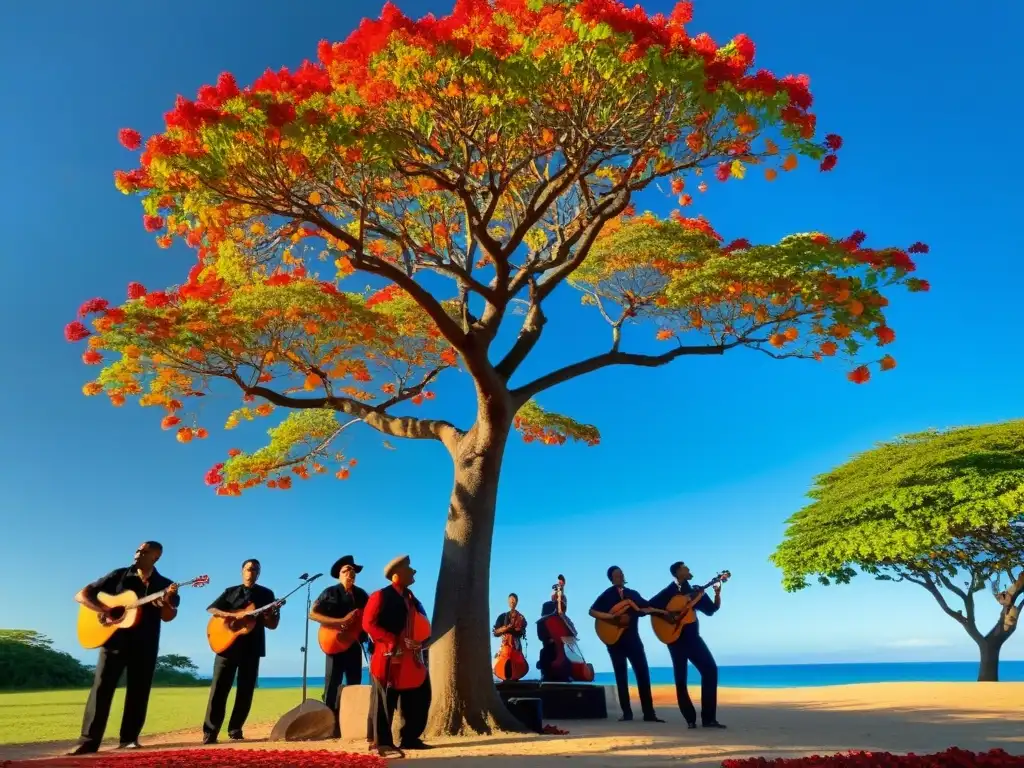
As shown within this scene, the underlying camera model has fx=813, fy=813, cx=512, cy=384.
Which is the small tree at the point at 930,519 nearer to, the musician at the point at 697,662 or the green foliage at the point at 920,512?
the green foliage at the point at 920,512

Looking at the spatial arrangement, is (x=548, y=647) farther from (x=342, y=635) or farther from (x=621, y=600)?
(x=342, y=635)

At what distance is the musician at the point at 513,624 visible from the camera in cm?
1137

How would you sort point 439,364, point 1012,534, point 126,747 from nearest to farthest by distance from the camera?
point 126,747 → point 439,364 → point 1012,534

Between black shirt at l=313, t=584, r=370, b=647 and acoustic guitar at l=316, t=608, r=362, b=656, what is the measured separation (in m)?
0.10

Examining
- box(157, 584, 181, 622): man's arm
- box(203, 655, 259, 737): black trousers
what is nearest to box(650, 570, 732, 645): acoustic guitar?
box(203, 655, 259, 737): black trousers

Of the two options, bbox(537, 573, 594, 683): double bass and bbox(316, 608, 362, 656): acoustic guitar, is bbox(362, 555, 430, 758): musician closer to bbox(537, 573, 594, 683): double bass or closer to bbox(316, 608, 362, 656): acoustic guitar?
bbox(316, 608, 362, 656): acoustic guitar

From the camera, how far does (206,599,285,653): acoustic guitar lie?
8.16 m

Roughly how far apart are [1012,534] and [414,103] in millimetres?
20141

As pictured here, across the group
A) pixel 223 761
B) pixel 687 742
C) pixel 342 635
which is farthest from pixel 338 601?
pixel 687 742

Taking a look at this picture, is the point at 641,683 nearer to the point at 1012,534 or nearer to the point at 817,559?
the point at 817,559

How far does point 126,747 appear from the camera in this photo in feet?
24.6

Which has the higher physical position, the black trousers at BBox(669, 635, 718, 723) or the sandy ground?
the black trousers at BBox(669, 635, 718, 723)

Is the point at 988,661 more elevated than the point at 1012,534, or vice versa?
the point at 1012,534

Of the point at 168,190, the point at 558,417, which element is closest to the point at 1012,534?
the point at 558,417
